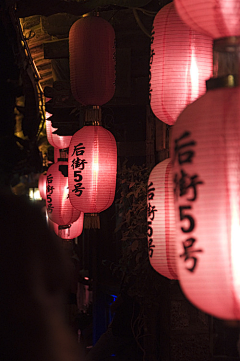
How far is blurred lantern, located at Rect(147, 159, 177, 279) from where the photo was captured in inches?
163

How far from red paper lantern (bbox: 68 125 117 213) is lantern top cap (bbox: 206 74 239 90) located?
163 inches

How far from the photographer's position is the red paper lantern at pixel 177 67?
3.90 m

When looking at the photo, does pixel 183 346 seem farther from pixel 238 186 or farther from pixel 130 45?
pixel 130 45

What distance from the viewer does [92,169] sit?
6645 mm

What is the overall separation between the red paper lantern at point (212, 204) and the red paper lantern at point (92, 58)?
13.7 ft

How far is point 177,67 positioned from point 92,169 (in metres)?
2.97

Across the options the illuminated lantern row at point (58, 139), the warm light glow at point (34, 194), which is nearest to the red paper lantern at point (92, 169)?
the illuminated lantern row at point (58, 139)

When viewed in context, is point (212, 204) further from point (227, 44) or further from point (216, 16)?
point (216, 16)

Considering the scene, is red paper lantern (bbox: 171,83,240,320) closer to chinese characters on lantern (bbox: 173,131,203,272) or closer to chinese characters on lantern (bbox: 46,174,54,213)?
chinese characters on lantern (bbox: 173,131,203,272)

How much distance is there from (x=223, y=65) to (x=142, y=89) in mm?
5589

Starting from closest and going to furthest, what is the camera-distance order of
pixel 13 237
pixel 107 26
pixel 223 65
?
1. pixel 223 65
2. pixel 107 26
3. pixel 13 237

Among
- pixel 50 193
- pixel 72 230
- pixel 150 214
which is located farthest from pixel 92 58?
pixel 72 230

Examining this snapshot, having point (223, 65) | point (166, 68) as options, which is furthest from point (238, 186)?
point (166, 68)

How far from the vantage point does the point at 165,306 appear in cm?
653
